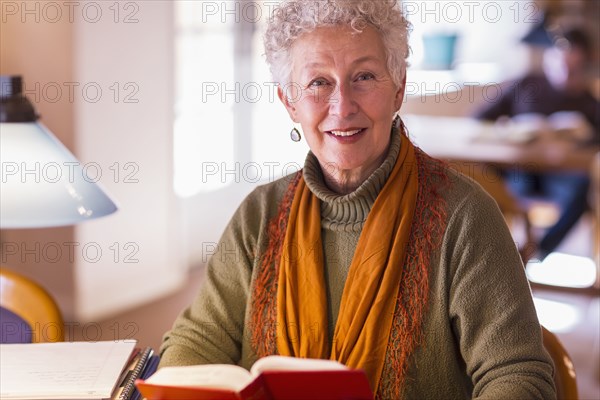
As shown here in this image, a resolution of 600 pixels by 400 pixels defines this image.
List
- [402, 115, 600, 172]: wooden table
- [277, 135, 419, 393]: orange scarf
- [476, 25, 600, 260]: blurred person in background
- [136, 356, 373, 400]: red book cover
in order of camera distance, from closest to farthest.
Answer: [136, 356, 373, 400]: red book cover → [277, 135, 419, 393]: orange scarf → [402, 115, 600, 172]: wooden table → [476, 25, 600, 260]: blurred person in background

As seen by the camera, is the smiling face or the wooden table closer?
the smiling face

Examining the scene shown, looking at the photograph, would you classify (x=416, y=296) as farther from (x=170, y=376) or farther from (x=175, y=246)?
(x=175, y=246)

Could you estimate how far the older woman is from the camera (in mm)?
1379

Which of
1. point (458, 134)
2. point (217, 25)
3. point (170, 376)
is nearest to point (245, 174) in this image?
point (217, 25)

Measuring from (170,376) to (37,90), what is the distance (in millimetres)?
2486

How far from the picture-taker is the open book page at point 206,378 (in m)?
1.10

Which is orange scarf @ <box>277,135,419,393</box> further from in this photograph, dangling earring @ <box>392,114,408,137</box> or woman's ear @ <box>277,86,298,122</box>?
woman's ear @ <box>277,86,298,122</box>

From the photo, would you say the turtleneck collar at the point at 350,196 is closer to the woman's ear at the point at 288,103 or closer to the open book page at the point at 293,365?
the woman's ear at the point at 288,103

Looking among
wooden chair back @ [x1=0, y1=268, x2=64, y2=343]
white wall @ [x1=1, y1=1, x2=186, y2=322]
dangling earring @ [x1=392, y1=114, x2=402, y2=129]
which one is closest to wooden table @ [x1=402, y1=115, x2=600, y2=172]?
white wall @ [x1=1, y1=1, x2=186, y2=322]

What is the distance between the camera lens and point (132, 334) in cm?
330

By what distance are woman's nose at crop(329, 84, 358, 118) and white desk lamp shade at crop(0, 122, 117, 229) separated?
463 mm

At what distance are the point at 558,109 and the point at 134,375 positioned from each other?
402 cm

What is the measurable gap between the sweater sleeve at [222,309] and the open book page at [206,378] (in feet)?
1.18

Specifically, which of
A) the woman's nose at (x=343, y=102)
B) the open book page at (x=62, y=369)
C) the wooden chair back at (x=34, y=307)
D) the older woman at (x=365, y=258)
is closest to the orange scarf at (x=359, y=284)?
the older woman at (x=365, y=258)
